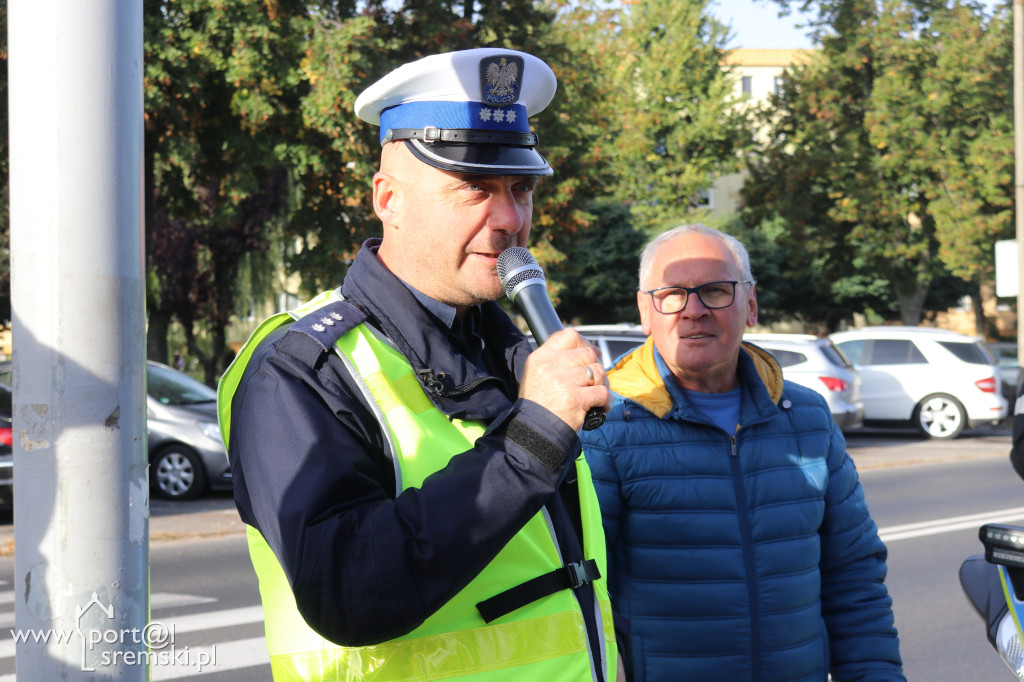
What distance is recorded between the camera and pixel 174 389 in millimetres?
12789

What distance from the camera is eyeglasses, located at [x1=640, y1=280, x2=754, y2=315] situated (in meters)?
3.01

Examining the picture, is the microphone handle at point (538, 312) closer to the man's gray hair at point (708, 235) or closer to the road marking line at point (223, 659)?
the man's gray hair at point (708, 235)

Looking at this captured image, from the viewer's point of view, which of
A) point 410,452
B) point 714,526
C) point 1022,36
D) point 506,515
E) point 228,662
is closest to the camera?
point 506,515

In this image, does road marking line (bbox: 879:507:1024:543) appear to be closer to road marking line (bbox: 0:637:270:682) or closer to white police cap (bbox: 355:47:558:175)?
road marking line (bbox: 0:637:270:682)

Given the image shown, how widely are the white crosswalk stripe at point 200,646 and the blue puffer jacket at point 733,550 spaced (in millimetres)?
3681

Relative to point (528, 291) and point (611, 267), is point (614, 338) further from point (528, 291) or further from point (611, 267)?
point (611, 267)

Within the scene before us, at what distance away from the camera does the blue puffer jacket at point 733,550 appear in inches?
106

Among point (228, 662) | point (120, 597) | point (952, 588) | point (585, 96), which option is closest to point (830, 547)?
point (120, 597)

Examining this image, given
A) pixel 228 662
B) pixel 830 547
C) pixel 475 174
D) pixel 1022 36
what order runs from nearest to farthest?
pixel 475 174
pixel 830 547
pixel 228 662
pixel 1022 36

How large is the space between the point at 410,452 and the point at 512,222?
0.49 metres

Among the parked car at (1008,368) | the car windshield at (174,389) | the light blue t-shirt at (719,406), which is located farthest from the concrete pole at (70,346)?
the parked car at (1008,368)

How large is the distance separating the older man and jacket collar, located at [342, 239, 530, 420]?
2.74 feet

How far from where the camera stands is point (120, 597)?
6.68 feet

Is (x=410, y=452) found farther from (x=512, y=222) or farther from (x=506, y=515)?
(x=512, y=222)
